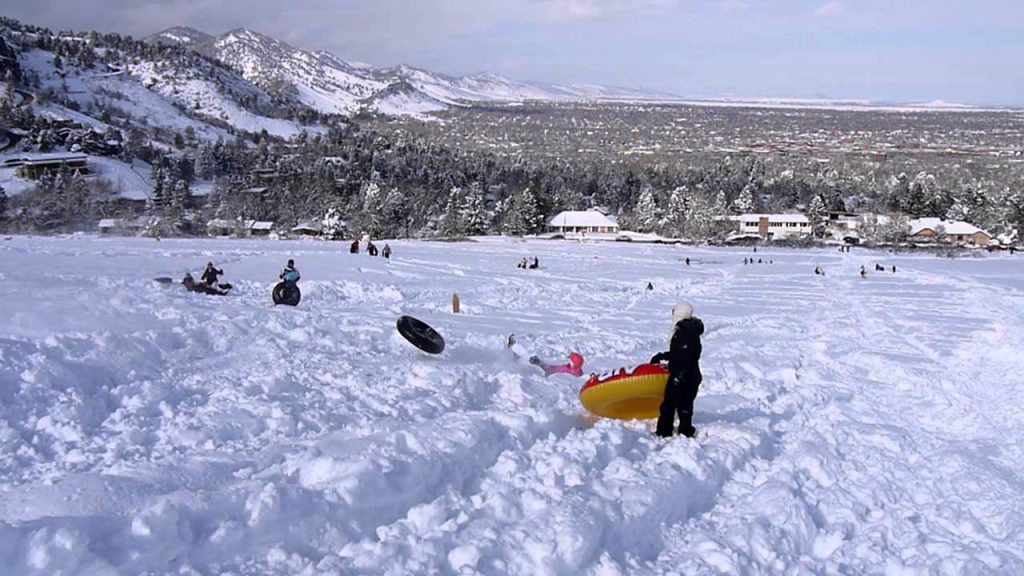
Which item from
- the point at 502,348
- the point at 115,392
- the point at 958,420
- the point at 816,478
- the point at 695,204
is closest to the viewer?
the point at 816,478

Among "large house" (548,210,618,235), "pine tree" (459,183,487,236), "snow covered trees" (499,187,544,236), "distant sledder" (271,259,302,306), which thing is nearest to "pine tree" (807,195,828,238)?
"large house" (548,210,618,235)

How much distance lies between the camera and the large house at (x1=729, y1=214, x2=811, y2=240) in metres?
117

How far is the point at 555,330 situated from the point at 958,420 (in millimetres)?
8506

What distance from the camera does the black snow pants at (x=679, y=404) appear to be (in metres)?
7.80

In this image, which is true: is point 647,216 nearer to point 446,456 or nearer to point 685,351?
point 685,351

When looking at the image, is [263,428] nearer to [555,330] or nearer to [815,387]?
[815,387]

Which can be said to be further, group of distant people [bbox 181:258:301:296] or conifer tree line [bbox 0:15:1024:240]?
conifer tree line [bbox 0:15:1024:240]

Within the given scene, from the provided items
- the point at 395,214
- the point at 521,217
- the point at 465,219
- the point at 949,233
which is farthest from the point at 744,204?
the point at 395,214

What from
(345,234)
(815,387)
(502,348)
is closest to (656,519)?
(815,387)

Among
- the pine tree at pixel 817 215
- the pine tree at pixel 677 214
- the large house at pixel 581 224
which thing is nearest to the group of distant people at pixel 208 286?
the large house at pixel 581 224

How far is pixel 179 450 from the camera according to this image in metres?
6.66

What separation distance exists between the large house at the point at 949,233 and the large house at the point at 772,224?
1637 cm

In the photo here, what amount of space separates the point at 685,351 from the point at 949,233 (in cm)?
→ 10764

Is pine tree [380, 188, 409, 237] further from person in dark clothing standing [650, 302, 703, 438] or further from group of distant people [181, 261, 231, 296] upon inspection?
person in dark clothing standing [650, 302, 703, 438]
